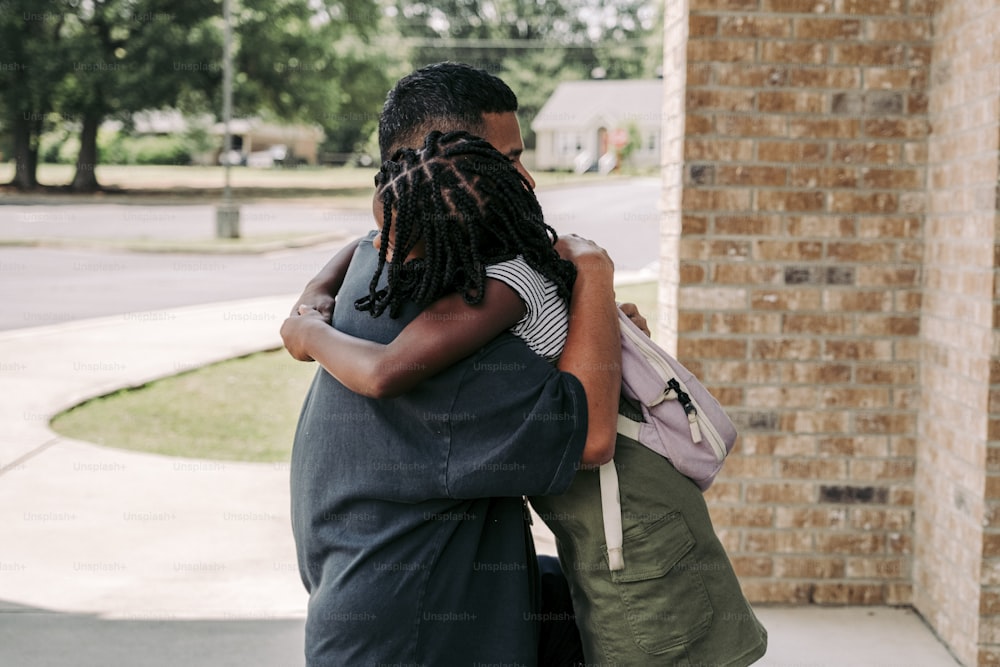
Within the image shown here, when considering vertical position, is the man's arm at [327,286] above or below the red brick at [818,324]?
above

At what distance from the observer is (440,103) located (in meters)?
1.78

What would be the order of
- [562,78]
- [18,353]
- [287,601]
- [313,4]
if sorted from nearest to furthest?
[287,601] → [18,353] → [313,4] → [562,78]

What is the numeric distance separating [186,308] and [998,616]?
1095 cm

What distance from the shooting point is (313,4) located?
3856 cm

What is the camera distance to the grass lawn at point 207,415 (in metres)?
6.90

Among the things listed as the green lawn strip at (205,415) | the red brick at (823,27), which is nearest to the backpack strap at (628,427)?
the red brick at (823,27)

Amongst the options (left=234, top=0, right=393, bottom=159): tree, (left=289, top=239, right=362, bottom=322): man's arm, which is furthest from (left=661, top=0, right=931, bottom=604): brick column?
(left=234, top=0, right=393, bottom=159): tree

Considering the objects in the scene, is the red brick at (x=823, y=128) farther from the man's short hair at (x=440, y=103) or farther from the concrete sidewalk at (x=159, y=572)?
the man's short hair at (x=440, y=103)

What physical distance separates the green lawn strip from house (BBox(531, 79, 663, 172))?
166ft

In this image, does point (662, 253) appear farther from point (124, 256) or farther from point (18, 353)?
point (124, 256)

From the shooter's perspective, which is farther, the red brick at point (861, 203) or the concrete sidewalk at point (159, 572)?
the red brick at point (861, 203)

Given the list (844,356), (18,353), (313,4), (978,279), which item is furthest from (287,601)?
(313,4)

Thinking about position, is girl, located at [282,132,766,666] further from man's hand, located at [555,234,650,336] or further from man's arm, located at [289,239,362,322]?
man's arm, located at [289,239,362,322]

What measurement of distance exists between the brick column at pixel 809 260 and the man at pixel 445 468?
2213mm
